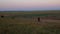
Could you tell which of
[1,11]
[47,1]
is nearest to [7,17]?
[1,11]

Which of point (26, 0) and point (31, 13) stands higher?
point (26, 0)

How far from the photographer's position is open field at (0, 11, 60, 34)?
954 mm

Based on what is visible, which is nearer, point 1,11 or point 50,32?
point 50,32

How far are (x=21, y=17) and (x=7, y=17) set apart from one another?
0.14 m

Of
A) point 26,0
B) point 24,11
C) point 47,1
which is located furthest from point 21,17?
point 47,1

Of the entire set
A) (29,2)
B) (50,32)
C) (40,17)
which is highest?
(29,2)

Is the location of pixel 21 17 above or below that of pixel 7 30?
above

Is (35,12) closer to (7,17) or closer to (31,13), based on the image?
(31,13)

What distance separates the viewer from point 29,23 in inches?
38.9

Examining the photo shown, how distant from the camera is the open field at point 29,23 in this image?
0.95 metres

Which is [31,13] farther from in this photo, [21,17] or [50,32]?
[50,32]

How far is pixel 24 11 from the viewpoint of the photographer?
1069 mm

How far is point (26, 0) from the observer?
3.41 ft

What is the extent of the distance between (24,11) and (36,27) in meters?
0.22
